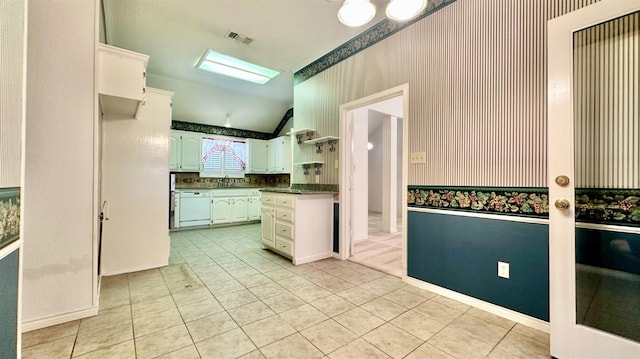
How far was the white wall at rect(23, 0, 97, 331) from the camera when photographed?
5.86 ft

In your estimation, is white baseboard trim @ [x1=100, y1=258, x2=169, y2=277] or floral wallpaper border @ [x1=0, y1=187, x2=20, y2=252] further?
white baseboard trim @ [x1=100, y1=258, x2=169, y2=277]

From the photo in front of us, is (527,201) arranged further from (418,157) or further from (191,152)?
(191,152)

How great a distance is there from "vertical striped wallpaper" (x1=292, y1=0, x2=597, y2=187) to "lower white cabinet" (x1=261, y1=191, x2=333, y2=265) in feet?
4.30

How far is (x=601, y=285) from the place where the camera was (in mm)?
1542

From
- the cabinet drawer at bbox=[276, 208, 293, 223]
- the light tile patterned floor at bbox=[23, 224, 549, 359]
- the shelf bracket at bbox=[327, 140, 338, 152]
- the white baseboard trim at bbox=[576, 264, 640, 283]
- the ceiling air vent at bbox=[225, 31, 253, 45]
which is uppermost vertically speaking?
the ceiling air vent at bbox=[225, 31, 253, 45]

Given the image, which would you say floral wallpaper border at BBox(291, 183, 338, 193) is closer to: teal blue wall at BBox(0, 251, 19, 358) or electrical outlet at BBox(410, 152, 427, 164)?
electrical outlet at BBox(410, 152, 427, 164)

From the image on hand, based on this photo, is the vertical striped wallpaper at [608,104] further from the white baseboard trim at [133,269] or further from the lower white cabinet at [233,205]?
the lower white cabinet at [233,205]

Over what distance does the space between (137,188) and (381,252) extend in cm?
323

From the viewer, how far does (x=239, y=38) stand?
3322 mm

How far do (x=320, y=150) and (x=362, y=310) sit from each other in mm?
2340

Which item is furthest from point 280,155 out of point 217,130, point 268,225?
point 268,225

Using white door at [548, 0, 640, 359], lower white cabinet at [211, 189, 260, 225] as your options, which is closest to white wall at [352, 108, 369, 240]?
lower white cabinet at [211, 189, 260, 225]

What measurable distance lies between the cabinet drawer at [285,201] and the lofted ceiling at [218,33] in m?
2.07

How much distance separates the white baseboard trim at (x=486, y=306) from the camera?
5.97 ft
